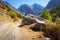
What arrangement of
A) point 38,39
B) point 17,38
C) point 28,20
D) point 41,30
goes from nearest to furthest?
point 38,39 < point 17,38 < point 41,30 < point 28,20

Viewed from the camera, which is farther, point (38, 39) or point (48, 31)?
point (48, 31)

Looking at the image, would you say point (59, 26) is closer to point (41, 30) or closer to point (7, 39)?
point (41, 30)

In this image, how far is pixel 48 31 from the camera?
18.2m

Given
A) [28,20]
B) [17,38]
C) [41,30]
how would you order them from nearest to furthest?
[17,38] < [41,30] < [28,20]

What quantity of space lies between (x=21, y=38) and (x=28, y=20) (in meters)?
10.3

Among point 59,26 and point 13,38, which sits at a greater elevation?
point 59,26

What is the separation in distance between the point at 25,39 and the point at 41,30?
3.00 m

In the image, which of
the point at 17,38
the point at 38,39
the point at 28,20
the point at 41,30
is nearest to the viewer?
the point at 38,39

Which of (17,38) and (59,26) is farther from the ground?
(59,26)

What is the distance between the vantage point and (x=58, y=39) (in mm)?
17094

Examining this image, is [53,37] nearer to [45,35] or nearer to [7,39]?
[45,35]

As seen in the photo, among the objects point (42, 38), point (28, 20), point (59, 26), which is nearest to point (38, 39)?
point (42, 38)

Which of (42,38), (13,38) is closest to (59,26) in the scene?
(42,38)

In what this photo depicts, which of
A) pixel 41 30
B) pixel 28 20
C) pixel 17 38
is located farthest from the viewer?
pixel 28 20
